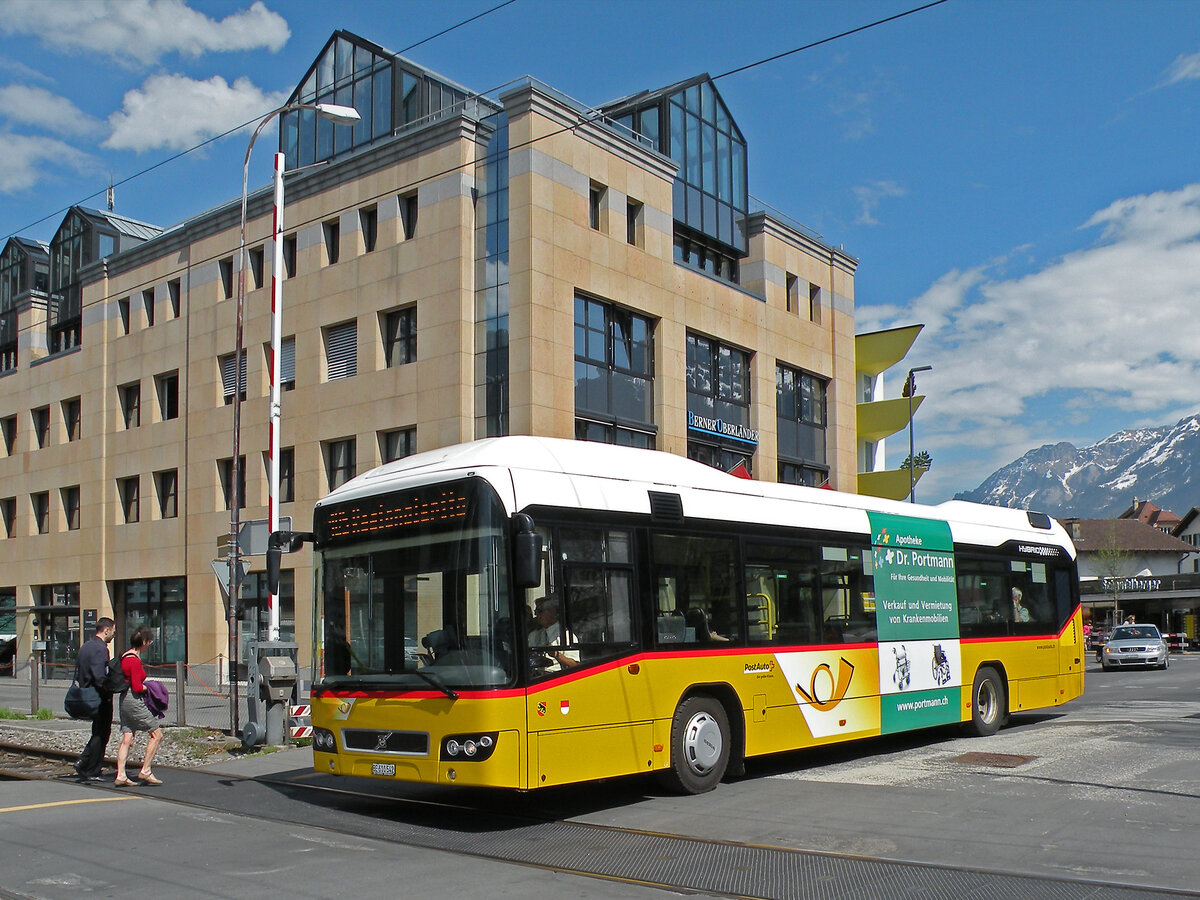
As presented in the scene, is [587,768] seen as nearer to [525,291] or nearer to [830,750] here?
[830,750]

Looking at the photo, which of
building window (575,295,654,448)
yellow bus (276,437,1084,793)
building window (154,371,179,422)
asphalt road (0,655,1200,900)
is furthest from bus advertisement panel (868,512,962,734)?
building window (154,371,179,422)

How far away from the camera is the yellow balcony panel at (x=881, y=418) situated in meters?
43.9

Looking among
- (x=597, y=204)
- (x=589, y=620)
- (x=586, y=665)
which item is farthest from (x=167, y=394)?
(x=586, y=665)

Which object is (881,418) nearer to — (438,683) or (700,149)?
(700,149)

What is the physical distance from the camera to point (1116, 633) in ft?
134

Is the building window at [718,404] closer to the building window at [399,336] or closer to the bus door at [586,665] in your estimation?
the building window at [399,336]

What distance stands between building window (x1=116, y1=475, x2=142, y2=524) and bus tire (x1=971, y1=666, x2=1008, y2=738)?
1255 inches

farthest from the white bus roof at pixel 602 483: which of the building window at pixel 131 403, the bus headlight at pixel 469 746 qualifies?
the building window at pixel 131 403

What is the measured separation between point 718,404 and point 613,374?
5456 mm

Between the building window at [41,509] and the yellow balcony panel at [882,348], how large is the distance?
105 ft

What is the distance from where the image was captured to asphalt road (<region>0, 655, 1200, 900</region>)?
7.38m

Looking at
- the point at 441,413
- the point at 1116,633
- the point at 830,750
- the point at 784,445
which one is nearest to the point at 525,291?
the point at 441,413

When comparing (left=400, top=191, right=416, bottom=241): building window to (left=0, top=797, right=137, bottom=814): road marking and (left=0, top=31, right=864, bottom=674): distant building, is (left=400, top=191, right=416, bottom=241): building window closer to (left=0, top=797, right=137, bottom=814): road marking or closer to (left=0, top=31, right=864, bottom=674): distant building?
(left=0, top=31, right=864, bottom=674): distant building

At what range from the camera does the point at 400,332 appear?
3128cm
